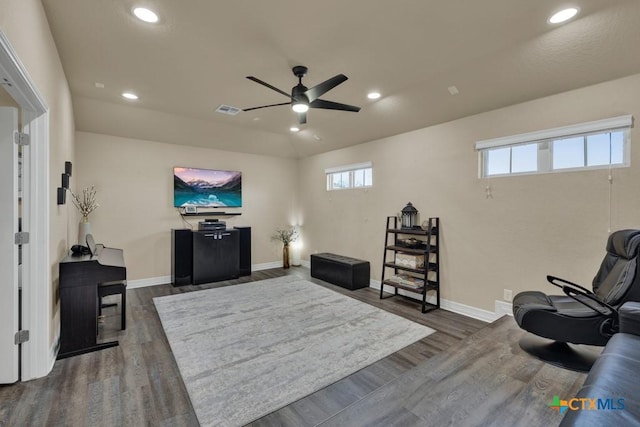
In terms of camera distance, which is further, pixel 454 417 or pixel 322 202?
pixel 322 202

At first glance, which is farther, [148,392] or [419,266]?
[419,266]

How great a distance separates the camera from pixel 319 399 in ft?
7.03

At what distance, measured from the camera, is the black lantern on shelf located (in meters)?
4.43

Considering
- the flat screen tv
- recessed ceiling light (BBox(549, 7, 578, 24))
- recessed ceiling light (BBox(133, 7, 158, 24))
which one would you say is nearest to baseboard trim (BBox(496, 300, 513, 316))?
recessed ceiling light (BBox(549, 7, 578, 24))

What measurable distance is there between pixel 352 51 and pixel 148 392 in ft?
11.2

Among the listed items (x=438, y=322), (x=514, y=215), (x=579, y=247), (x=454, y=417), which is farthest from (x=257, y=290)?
(x=579, y=247)

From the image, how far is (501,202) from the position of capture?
3549mm

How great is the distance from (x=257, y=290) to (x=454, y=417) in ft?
11.9

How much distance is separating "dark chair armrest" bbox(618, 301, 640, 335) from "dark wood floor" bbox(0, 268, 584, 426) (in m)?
0.65

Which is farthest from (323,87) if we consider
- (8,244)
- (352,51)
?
(8,244)

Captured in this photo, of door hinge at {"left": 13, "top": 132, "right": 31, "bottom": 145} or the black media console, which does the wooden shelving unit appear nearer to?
the black media console

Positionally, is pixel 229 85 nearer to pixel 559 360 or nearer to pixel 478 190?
pixel 478 190

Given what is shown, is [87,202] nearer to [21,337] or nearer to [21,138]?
[21,138]

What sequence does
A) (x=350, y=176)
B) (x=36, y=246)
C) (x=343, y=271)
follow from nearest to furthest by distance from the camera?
1. (x=36, y=246)
2. (x=343, y=271)
3. (x=350, y=176)
